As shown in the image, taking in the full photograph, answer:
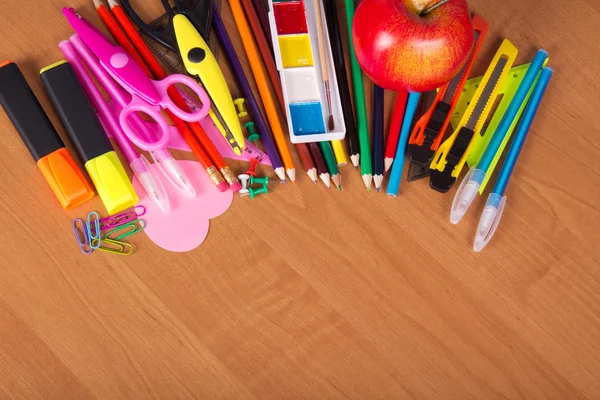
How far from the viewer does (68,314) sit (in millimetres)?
797

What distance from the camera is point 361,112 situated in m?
0.88

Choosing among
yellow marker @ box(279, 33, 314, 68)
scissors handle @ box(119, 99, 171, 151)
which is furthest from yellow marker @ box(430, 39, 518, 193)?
scissors handle @ box(119, 99, 171, 151)

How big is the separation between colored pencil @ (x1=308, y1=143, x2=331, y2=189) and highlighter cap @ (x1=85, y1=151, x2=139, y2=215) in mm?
236

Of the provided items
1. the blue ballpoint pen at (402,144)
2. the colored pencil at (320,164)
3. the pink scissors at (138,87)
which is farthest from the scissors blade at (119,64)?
the blue ballpoint pen at (402,144)

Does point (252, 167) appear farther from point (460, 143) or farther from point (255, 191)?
point (460, 143)

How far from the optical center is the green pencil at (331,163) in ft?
2.81

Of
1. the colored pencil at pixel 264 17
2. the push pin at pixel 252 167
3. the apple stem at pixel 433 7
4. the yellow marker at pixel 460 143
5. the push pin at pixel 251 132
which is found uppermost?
the apple stem at pixel 433 7

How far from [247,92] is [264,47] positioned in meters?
0.07

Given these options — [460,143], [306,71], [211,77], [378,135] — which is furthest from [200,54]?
[460,143]

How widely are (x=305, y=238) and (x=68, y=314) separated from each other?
12.0 inches

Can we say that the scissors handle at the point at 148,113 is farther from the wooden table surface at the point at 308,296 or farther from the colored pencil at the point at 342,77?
the colored pencil at the point at 342,77

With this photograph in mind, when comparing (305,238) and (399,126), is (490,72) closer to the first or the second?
(399,126)

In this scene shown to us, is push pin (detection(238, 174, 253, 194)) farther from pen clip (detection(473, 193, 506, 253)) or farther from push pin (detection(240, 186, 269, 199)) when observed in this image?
pen clip (detection(473, 193, 506, 253))

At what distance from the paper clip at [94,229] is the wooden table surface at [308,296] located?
1 centimetres
